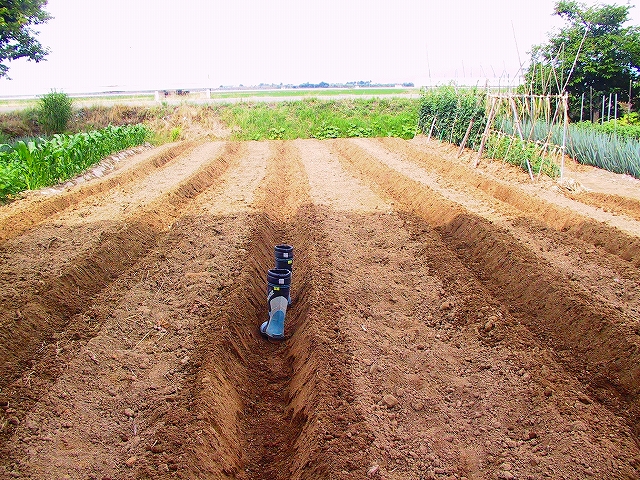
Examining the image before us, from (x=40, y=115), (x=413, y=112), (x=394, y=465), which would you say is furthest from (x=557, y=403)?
(x=40, y=115)

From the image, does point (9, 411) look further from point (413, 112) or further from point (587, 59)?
point (413, 112)

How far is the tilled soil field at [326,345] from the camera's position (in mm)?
3346

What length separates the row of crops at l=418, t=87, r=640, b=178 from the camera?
12.2m

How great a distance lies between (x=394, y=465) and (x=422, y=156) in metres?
13.4

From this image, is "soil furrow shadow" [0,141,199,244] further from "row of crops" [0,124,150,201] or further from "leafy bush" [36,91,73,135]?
"leafy bush" [36,91,73,135]

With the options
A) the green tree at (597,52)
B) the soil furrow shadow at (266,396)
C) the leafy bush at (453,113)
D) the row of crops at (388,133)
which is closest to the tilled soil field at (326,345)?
the soil furrow shadow at (266,396)

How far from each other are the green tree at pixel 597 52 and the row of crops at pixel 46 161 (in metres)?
15.3

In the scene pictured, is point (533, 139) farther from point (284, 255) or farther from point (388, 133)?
point (284, 255)

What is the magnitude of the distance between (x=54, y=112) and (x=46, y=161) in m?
12.7

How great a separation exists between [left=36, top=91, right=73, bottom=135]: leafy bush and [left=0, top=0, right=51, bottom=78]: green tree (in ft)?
5.76

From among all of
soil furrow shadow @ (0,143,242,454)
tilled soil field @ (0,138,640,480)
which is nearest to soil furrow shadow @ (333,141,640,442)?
tilled soil field @ (0,138,640,480)

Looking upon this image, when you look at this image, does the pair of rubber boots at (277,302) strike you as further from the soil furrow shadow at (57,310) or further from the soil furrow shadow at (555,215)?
the soil furrow shadow at (555,215)

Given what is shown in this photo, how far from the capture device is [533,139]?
13969mm

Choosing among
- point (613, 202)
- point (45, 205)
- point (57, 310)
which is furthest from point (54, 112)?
point (613, 202)
